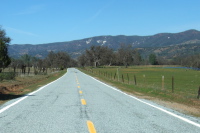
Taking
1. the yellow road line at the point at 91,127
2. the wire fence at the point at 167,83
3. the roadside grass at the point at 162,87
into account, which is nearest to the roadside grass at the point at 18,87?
the yellow road line at the point at 91,127

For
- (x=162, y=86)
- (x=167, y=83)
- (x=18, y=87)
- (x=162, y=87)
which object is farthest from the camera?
(x=167, y=83)

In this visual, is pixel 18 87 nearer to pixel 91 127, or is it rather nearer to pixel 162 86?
pixel 162 86

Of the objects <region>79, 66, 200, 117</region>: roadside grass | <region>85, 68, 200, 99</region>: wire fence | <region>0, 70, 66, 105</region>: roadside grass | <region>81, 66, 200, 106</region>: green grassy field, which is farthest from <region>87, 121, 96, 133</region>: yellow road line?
<region>85, 68, 200, 99</region>: wire fence

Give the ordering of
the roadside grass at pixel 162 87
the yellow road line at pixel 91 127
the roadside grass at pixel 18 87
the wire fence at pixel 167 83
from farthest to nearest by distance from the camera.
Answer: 1. the wire fence at pixel 167 83
2. the roadside grass at pixel 162 87
3. the roadside grass at pixel 18 87
4. the yellow road line at pixel 91 127

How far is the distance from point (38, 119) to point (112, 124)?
7.57 ft

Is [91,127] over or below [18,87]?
over

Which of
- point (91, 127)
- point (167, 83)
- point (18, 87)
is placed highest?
point (91, 127)

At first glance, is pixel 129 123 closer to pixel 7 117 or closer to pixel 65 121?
pixel 65 121

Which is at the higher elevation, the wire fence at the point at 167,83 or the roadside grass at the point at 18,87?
the roadside grass at the point at 18,87

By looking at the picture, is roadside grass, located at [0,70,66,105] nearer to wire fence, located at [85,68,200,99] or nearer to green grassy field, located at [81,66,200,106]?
green grassy field, located at [81,66,200,106]

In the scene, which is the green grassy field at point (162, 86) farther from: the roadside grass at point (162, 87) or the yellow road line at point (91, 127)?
the yellow road line at point (91, 127)

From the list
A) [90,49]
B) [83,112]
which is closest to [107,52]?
[90,49]

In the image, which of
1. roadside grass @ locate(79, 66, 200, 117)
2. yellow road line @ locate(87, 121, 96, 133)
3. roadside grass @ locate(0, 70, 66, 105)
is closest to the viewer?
yellow road line @ locate(87, 121, 96, 133)

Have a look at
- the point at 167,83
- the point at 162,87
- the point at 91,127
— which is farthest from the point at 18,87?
the point at 167,83
